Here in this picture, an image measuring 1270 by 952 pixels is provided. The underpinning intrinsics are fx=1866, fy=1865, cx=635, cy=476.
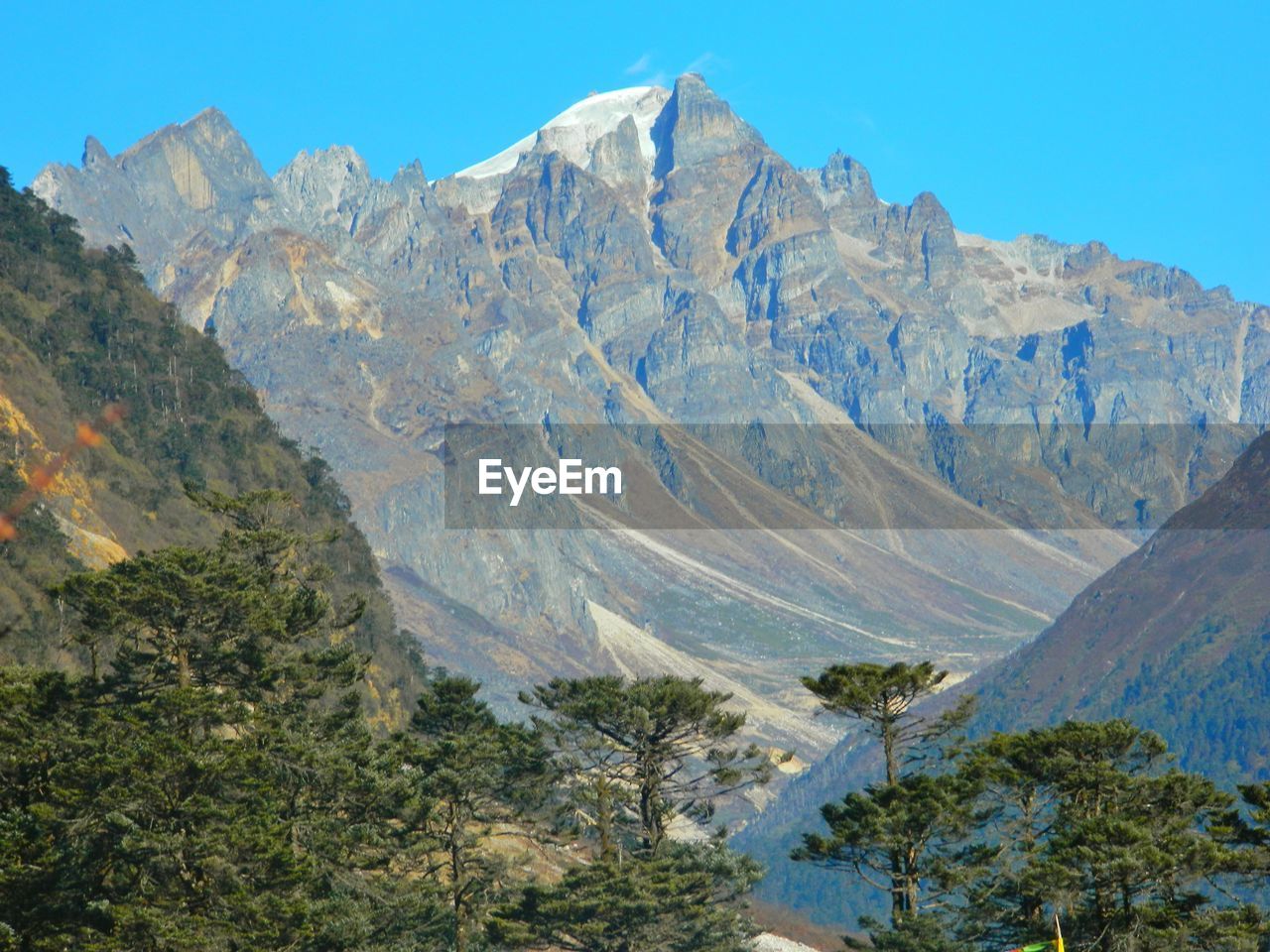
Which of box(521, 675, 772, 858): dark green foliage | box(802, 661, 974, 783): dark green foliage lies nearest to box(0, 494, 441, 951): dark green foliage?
box(521, 675, 772, 858): dark green foliage

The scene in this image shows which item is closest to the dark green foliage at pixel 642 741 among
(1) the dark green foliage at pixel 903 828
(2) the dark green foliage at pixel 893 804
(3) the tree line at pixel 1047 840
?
(3) the tree line at pixel 1047 840

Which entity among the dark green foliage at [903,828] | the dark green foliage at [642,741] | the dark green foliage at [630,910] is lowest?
the dark green foliage at [630,910]

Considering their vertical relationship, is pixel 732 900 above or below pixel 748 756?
below

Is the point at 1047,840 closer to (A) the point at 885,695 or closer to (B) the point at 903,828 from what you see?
(B) the point at 903,828

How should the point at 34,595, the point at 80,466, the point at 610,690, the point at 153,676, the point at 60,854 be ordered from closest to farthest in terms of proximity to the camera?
1. the point at 60,854
2. the point at 153,676
3. the point at 610,690
4. the point at 34,595
5. the point at 80,466

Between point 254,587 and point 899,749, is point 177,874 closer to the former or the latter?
point 254,587

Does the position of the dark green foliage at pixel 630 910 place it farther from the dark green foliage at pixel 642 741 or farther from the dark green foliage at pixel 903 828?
the dark green foliage at pixel 903 828

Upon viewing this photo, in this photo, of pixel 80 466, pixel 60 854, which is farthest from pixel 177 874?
pixel 80 466

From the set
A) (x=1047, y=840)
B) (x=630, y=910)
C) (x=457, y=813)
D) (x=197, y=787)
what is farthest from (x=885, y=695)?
(x=197, y=787)

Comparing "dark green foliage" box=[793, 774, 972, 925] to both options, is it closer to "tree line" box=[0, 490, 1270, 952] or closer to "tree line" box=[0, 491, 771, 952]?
"tree line" box=[0, 490, 1270, 952]
